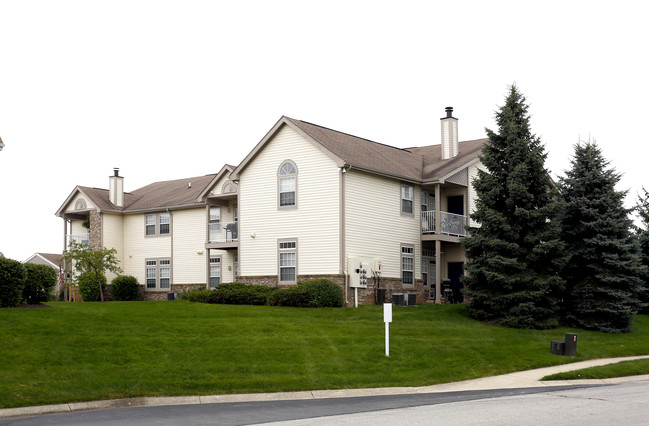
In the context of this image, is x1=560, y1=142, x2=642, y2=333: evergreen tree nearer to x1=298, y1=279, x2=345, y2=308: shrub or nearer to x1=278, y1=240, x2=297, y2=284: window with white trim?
x1=298, y1=279, x2=345, y2=308: shrub

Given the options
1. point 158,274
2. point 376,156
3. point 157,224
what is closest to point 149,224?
point 157,224

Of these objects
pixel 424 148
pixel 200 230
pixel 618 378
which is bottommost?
pixel 618 378

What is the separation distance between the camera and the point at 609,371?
19.7m

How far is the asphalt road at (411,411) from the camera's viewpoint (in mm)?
11734

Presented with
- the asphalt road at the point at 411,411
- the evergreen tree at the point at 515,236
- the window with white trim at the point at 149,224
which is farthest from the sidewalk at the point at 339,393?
the window with white trim at the point at 149,224

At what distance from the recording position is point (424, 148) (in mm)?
40594

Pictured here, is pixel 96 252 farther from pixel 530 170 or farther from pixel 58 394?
pixel 58 394

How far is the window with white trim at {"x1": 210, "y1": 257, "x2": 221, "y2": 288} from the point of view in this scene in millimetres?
39750

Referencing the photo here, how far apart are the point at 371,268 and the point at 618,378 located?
13.1 metres

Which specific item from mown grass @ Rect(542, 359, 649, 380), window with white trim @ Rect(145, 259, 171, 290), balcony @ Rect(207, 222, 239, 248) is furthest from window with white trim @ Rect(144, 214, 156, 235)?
mown grass @ Rect(542, 359, 649, 380)

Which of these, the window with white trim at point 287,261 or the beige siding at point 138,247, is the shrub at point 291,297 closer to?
the window with white trim at point 287,261

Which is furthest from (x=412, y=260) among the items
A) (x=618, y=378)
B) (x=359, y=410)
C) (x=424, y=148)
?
(x=359, y=410)

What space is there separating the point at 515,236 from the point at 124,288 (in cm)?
2430

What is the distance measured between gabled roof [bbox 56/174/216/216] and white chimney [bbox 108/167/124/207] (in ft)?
1.00
